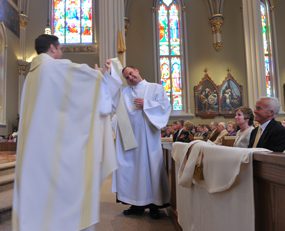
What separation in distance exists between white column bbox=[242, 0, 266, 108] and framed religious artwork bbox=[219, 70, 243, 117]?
372 cm

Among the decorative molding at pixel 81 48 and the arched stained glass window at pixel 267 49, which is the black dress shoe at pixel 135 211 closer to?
the decorative molding at pixel 81 48

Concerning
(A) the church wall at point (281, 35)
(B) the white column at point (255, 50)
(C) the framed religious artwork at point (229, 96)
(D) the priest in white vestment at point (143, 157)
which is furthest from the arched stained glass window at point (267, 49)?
(D) the priest in white vestment at point (143, 157)

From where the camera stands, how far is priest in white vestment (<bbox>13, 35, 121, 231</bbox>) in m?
2.14

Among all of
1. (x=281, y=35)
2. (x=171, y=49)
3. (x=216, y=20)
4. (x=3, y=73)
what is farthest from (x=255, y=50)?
(x=3, y=73)

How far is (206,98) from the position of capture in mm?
14969

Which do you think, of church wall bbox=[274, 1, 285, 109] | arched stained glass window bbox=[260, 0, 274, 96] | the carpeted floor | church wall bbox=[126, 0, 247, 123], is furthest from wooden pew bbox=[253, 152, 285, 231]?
church wall bbox=[274, 1, 285, 109]

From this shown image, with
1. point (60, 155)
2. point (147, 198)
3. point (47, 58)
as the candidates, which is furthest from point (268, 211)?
point (147, 198)

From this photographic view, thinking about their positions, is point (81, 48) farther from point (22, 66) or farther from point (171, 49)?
point (171, 49)

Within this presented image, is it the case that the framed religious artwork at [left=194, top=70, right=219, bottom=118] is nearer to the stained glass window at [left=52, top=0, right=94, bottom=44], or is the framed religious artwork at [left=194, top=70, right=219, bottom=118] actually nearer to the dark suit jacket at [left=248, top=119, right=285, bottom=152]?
the stained glass window at [left=52, top=0, right=94, bottom=44]

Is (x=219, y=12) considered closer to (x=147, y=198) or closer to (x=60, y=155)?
(x=147, y=198)

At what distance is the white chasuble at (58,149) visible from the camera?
214 cm

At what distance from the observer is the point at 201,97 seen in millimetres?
14953

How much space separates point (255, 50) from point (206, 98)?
4.18 metres

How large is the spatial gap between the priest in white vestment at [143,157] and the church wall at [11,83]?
10.8 m
